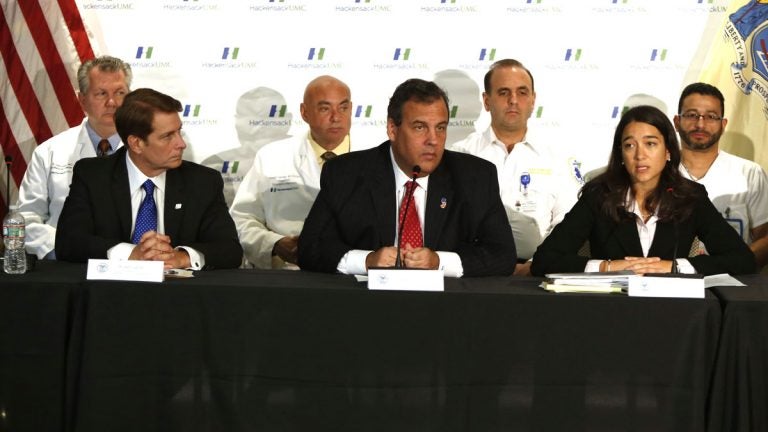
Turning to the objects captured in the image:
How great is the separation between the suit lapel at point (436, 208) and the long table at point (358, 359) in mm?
683

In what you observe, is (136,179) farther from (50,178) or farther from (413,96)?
(50,178)

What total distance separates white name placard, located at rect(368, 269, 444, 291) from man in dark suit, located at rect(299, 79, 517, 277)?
1.92 feet

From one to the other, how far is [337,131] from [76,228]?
187cm

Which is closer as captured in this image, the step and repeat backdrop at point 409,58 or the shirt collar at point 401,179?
the shirt collar at point 401,179

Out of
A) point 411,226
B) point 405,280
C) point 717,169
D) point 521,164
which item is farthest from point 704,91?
point 405,280

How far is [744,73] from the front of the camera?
577 cm

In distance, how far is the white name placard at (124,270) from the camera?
3234 mm

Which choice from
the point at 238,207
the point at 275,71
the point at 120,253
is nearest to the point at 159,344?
the point at 120,253

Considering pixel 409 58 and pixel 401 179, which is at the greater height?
pixel 409 58

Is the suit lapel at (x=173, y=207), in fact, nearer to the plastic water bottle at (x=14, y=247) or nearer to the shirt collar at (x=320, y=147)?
the plastic water bottle at (x=14, y=247)

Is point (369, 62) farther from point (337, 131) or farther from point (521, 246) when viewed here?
point (521, 246)

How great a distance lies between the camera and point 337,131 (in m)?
5.43

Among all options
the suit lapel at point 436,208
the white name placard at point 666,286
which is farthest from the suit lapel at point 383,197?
the white name placard at point 666,286

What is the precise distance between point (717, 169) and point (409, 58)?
1823 millimetres
